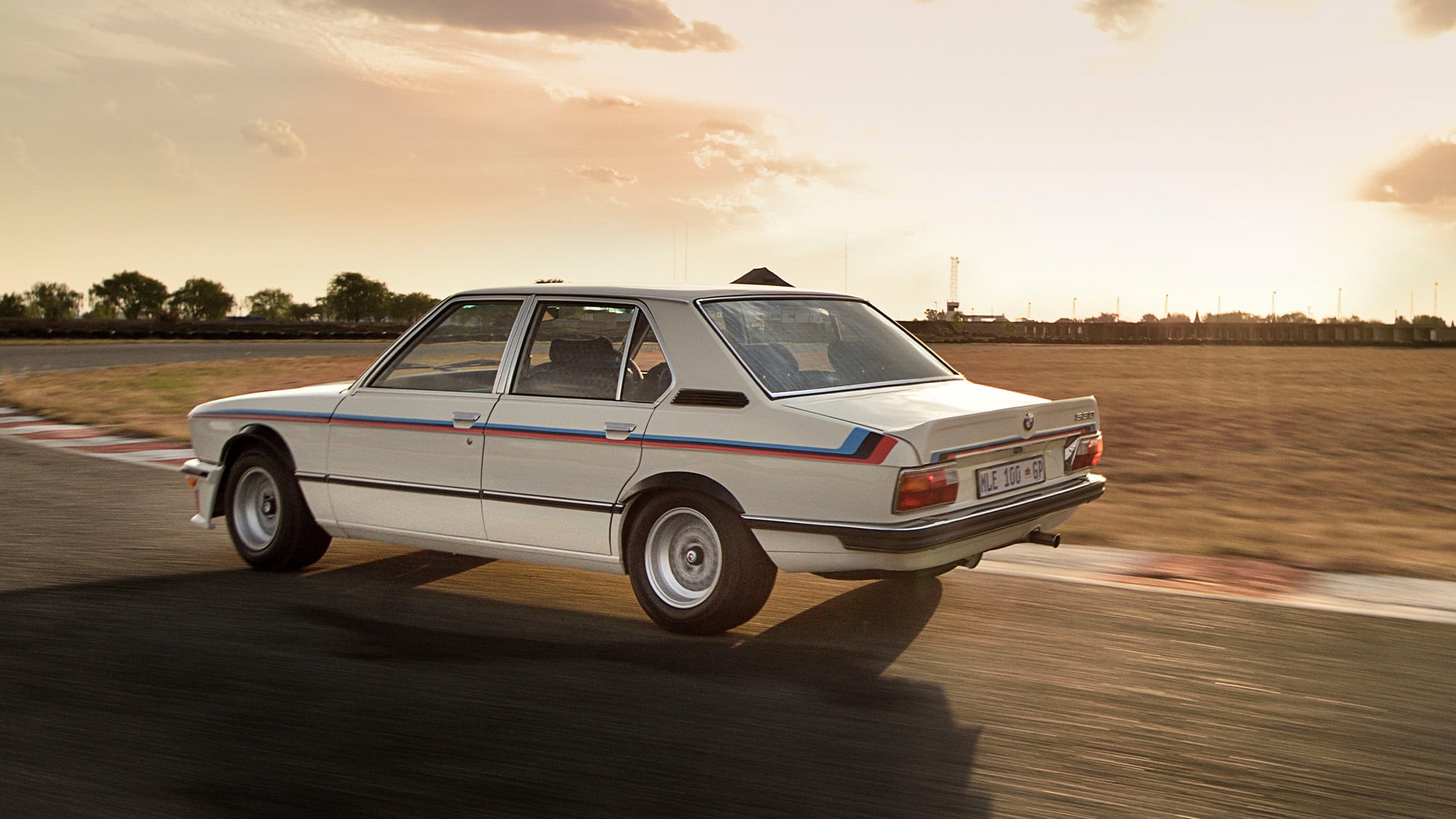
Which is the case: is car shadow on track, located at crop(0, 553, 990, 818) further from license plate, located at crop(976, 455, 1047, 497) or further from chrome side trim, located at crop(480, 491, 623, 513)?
license plate, located at crop(976, 455, 1047, 497)

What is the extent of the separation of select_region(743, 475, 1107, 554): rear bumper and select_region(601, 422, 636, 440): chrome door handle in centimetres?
70

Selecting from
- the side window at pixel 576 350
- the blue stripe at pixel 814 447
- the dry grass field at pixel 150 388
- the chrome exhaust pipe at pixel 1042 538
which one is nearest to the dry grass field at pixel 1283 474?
the chrome exhaust pipe at pixel 1042 538

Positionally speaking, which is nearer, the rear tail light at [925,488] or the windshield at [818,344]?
the rear tail light at [925,488]

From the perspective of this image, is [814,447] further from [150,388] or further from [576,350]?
[150,388]

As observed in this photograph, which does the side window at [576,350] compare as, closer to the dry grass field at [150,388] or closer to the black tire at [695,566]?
the black tire at [695,566]

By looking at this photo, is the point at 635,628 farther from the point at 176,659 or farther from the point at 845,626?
the point at 176,659

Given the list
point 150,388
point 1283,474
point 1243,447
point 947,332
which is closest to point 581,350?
point 1283,474

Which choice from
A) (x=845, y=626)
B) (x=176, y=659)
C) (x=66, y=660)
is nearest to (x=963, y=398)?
(x=845, y=626)

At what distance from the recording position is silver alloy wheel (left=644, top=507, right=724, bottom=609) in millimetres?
5254

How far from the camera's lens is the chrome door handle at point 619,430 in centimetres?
536

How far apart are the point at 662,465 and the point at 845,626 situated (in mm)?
1124

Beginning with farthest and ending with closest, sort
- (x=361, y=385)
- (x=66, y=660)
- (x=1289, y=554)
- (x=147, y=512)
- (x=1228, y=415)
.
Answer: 1. (x=1228, y=415)
2. (x=147, y=512)
3. (x=1289, y=554)
4. (x=361, y=385)
5. (x=66, y=660)

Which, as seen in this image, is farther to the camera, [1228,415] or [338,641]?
[1228,415]

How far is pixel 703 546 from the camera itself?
5270 mm
